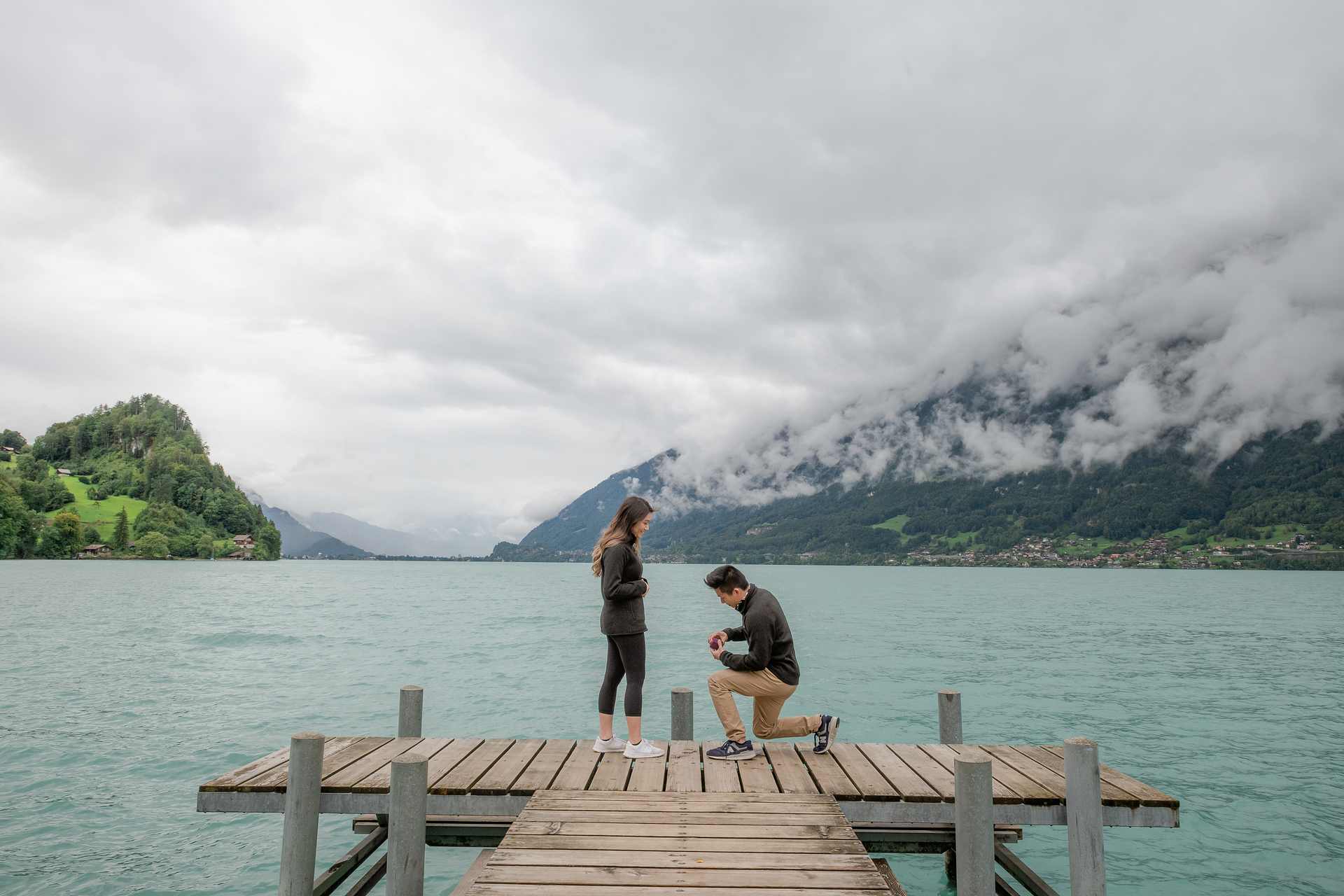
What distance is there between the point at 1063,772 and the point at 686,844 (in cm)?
484

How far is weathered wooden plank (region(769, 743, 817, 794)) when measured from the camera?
804cm

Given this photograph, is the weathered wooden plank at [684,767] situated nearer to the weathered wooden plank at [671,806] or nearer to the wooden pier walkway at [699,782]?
the wooden pier walkway at [699,782]

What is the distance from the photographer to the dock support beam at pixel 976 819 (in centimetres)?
723

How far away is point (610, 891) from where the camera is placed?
18.5ft

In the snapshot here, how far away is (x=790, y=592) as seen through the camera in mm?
111062

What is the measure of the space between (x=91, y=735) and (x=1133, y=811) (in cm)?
2457

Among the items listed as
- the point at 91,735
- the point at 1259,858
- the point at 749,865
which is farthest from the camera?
the point at 91,735

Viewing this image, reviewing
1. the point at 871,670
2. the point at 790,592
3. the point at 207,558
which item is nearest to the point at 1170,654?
the point at 871,670

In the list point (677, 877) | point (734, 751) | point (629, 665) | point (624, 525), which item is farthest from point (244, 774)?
point (734, 751)

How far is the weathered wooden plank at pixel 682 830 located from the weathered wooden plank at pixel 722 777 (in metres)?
1.01

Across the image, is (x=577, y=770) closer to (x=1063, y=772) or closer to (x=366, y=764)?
(x=366, y=764)

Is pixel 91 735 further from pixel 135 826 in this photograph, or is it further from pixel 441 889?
pixel 441 889

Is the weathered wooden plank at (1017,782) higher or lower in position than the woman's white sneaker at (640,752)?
lower

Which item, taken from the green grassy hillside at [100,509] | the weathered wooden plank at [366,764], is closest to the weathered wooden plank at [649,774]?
the weathered wooden plank at [366,764]
